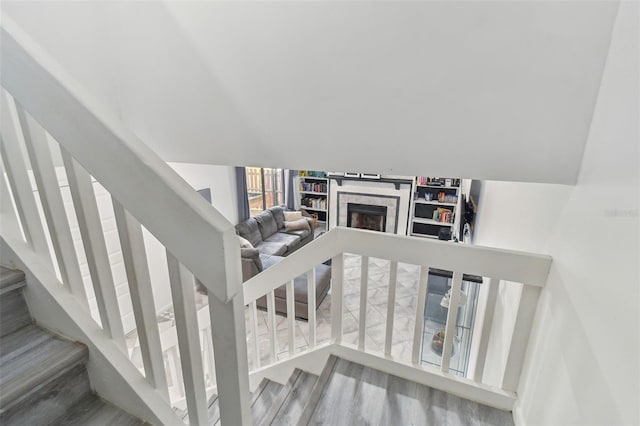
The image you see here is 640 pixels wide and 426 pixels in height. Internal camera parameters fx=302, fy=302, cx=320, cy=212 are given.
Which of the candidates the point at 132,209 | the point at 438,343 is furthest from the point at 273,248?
the point at 132,209

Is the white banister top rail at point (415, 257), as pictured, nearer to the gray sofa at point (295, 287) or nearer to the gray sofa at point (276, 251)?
the gray sofa at point (295, 287)

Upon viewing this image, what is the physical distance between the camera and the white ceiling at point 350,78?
1.08 m

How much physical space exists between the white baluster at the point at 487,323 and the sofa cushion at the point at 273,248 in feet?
13.9

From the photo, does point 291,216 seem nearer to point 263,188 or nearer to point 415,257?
point 263,188

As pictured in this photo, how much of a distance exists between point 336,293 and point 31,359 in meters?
1.28

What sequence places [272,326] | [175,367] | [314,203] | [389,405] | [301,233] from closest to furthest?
[389,405]
[272,326]
[175,367]
[301,233]
[314,203]

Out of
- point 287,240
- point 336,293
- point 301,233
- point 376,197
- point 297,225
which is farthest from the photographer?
point 376,197

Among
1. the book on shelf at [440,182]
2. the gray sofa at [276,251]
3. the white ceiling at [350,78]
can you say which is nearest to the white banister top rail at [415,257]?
the white ceiling at [350,78]

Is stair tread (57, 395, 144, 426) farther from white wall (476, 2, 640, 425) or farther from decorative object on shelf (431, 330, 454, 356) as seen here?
decorative object on shelf (431, 330, 454, 356)

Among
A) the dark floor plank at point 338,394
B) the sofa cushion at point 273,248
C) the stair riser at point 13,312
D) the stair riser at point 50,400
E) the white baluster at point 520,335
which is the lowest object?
the sofa cushion at point 273,248

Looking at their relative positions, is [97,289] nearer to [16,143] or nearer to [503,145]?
[16,143]

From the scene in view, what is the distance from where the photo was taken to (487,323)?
148 cm

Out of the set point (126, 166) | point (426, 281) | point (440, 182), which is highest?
point (126, 166)

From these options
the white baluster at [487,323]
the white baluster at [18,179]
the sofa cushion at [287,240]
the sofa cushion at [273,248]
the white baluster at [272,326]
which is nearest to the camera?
the white baluster at [18,179]
